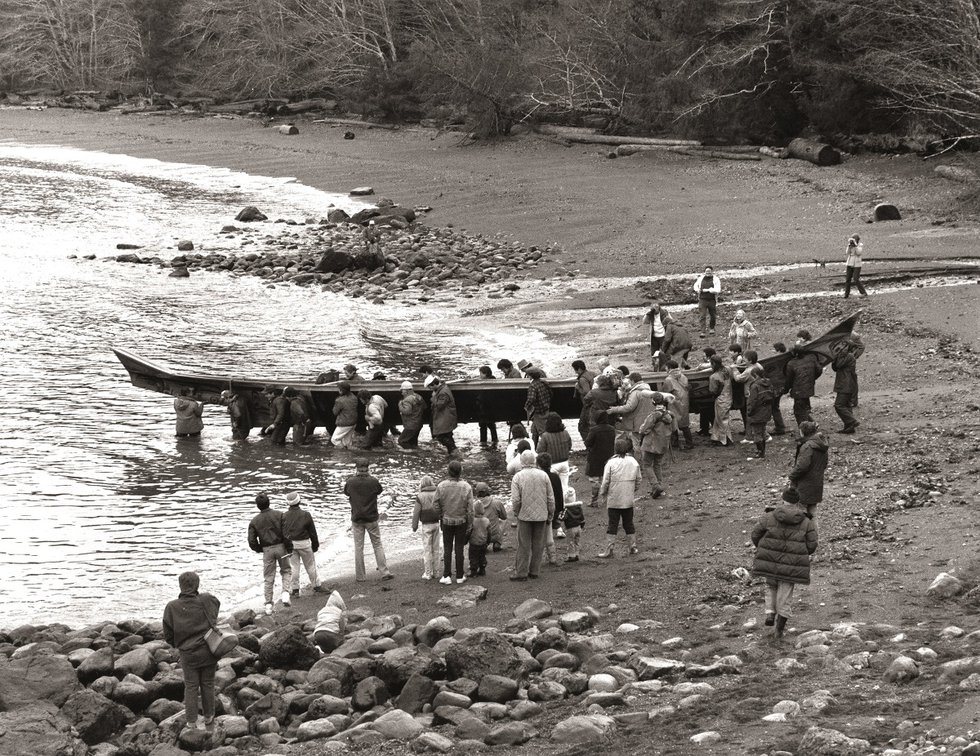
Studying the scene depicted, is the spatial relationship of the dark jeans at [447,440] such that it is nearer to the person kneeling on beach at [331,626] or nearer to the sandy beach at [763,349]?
the sandy beach at [763,349]

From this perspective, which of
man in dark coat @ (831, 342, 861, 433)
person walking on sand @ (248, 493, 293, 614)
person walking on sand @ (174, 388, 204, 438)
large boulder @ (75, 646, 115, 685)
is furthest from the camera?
person walking on sand @ (174, 388, 204, 438)

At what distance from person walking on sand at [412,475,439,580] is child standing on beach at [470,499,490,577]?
1.43 ft

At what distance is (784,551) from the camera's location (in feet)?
36.4

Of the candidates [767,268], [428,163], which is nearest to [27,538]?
[767,268]

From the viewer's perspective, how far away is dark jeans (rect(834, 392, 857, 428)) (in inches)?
687

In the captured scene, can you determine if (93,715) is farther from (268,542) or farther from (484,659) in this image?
(268,542)

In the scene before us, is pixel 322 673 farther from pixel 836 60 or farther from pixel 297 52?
pixel 297 52

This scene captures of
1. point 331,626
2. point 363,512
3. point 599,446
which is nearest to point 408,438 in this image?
point 599,446

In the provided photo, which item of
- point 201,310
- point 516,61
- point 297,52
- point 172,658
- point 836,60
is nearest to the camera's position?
point 172,658

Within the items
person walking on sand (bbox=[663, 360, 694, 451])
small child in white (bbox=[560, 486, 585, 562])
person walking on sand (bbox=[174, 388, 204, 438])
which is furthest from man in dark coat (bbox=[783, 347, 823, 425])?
person walking on sand (bbox=[174, 388, 204, 438])

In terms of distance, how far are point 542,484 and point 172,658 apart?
4.12 meters

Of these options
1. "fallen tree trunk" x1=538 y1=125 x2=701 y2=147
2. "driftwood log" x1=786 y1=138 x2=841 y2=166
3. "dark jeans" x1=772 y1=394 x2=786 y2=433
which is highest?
"fallen tree trunk" x1=538 y1=125 x2=701 y2=147

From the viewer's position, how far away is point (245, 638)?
12516 mm

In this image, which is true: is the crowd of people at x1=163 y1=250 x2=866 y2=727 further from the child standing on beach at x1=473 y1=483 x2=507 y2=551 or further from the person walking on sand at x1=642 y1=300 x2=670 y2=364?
the person walking on sand at x1=642 y1=300 x2=670 y2=364
